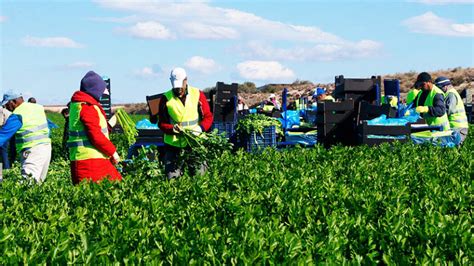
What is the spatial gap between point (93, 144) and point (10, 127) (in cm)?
264

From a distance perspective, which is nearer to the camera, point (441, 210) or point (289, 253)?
point (289, 253)

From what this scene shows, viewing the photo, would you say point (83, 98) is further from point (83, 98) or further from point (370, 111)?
point (370, 111)

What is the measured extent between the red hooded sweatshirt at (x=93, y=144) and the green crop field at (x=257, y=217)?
0.86 metres

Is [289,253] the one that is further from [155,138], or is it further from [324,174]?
[155,138]

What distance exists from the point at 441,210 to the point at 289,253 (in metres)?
1.82

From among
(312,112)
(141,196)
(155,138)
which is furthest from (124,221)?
(312,112)

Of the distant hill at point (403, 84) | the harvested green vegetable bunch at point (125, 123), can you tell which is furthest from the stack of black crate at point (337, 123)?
the distant hill at point (403, 84)

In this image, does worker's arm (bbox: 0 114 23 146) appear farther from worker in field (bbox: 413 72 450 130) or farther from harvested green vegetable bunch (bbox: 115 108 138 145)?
worker in field (bbox: 413 72 450 130)

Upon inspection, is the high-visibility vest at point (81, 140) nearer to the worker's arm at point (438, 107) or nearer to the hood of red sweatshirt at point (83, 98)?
the hood of red sweatshirt at point (83, 98)

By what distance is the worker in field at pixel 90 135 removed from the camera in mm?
8484

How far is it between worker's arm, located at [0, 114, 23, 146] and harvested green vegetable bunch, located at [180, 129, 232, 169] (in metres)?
2.57

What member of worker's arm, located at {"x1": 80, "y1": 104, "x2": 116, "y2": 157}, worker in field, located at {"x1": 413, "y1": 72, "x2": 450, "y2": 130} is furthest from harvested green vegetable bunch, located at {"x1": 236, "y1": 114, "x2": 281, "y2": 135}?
worker's arm, located at {"x1": 80, "y1": 104, "x2": 116, "y2": 157}

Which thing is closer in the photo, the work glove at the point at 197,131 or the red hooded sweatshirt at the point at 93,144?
the red hooded sweatshirt at the point at 93,144

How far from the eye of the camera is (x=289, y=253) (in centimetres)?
450
